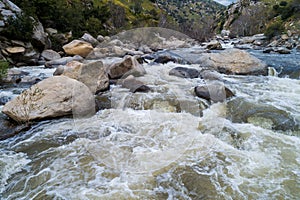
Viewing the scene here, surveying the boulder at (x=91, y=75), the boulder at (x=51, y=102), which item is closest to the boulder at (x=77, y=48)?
the boulder at (x=91, y=75)

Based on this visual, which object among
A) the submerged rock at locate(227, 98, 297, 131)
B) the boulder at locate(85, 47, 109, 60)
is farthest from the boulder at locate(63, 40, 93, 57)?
the submerged rock at locate(227, 98, 297, 131)

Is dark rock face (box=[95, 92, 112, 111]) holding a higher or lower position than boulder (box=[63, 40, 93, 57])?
lower

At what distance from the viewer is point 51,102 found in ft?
20.9

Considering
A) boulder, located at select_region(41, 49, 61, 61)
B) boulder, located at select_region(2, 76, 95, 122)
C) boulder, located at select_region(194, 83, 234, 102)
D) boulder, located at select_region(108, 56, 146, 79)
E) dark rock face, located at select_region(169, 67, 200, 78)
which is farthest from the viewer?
boulder, located at select_region(41, 49, 61, 61)

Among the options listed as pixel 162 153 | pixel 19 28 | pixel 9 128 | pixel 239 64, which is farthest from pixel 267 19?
pixel 9 128

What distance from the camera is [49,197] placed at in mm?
3498

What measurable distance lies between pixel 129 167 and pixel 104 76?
579 cm

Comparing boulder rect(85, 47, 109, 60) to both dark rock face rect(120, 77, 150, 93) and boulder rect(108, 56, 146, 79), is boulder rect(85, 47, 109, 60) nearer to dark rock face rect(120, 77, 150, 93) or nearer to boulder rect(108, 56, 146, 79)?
boulder rect(108, 56, 146, 79)

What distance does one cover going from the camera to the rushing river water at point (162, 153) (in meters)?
3.71

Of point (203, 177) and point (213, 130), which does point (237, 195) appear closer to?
point (203, 177)

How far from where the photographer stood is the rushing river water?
12.2 ft

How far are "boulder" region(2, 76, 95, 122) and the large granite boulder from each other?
1.60 metres

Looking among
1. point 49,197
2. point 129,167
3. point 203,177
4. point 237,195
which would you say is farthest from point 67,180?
point 237,195

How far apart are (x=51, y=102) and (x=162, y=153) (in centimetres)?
390
